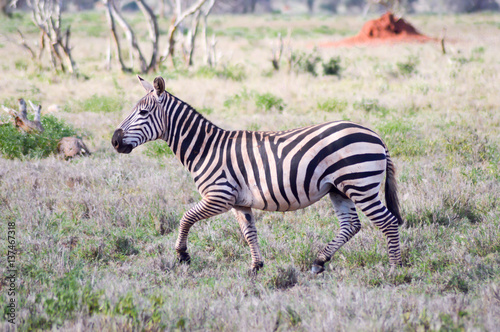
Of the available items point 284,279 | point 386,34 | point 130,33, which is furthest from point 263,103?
point 386,34

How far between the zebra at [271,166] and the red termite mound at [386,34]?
1028 inches

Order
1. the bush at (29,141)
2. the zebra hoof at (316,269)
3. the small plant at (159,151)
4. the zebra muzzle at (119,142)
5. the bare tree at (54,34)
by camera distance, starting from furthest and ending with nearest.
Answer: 1. the bare tree at (54,34)
2. the small plant at (159,151)
3. the bush at (29,141)
4. the zebra hoof at (316,269)
5. the zebra muzzle at (119,142)

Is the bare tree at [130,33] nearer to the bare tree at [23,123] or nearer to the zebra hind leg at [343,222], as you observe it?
the bare tree at [23,123]

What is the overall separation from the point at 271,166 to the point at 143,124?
4.11 feet

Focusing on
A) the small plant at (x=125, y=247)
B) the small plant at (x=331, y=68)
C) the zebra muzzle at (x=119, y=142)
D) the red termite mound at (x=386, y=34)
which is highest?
the red termite mound at (x=386, y=34)

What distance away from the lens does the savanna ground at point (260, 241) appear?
3.30 meters

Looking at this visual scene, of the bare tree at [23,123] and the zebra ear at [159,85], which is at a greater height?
the zebra ear at [159,85]

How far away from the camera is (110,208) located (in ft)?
19.3

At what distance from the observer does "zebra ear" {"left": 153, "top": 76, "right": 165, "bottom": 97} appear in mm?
4391

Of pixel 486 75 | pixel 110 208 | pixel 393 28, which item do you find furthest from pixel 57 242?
pixel 393 28

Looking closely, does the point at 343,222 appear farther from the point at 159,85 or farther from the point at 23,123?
the point at 23,123

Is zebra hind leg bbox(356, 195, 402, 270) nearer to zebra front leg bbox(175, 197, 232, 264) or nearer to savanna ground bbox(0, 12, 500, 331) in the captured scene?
savanna ground bbox(0, 12, 500, 331)

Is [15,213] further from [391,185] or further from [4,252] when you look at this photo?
[391,185]

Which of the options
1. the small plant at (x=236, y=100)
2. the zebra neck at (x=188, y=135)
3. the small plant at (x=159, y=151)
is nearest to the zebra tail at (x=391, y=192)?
the zebra neck at (x=188, y=135)
